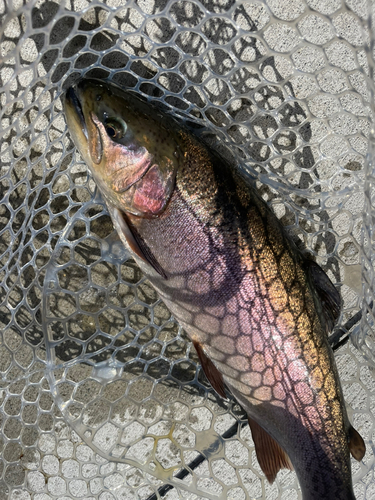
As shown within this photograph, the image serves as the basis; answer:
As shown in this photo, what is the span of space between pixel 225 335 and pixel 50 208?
0.94m

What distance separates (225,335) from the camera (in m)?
1.43

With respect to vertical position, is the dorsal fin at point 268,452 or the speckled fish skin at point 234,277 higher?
the speckled fish skin at point 234,277

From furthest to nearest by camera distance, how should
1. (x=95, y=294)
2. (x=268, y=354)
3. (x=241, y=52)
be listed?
(x=95, y=294)
(x=241, y=52)
(x=268, y=354)

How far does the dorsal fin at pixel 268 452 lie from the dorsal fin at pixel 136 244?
0.66 meters

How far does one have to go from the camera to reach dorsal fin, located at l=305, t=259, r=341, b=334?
1523 millimetres

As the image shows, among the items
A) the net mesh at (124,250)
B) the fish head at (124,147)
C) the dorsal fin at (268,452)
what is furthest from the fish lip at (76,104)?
the dorsal fin at (268,452)

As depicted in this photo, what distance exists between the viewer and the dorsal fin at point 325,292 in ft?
5.00

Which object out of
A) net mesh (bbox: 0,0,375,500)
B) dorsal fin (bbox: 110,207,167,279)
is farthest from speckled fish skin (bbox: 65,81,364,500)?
net mesh (bbox: 0,0,375,500)

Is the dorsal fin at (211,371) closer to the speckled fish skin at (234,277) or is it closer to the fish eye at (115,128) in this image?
the speckled fish skin at (234,277)

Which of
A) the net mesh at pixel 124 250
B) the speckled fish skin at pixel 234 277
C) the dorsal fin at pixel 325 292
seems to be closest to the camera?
the speckled fish skin at pixel 234 277

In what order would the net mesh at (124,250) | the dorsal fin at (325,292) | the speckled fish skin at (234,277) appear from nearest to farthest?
the speckled fish skin at (234,277) → the dorsal fin at (325,292) → the net mesh at (124,250)

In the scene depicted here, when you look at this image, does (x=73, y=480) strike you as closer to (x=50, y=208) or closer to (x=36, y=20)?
(x=50, y=208)

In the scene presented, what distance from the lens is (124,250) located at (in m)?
1.85

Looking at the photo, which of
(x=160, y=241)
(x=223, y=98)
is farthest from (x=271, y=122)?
(x=160, y=241)
